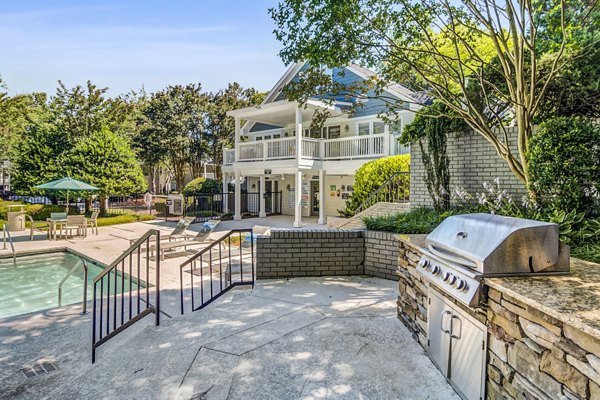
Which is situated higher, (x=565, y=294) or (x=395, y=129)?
(x=395, y=129)

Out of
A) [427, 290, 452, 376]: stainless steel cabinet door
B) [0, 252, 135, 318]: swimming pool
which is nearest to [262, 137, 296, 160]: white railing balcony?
[0, 252, 135, 318]: swimming pool

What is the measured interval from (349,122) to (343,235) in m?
11.4

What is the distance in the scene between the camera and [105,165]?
17.7 metres

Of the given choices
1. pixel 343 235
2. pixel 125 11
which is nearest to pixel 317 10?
pixel 343 235

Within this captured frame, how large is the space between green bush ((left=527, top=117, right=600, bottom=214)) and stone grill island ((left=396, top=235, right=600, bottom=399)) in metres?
3.25

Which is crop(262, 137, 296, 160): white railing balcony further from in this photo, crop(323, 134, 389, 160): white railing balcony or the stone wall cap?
the stone wall cap

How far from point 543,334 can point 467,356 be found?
35.0 inches

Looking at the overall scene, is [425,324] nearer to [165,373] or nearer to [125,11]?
[165,373]

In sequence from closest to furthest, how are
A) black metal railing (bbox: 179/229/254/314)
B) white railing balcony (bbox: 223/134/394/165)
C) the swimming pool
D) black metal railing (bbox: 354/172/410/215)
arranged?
black metal railing (bbox: 179/229/254/314), the swimming pool, black metal railing (bbox: 354/172/410/215), white railing balcony (bbox: 223/134/394/165)

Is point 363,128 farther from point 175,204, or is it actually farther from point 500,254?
point 500,254

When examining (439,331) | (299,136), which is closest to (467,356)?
(439,331)

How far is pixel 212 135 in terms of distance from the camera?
87.5 ft

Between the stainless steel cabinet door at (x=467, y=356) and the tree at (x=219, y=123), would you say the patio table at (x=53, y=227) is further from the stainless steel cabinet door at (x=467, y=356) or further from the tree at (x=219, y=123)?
the tree at (x=219, y=123)

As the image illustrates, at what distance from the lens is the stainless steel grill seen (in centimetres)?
249
